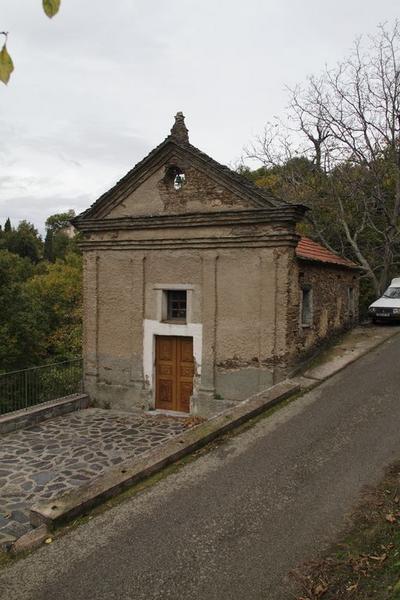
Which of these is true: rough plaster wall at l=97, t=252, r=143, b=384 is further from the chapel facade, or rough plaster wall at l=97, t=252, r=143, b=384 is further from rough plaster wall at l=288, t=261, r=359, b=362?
rough plaster wall at l=288, t=261, r=359, b=362

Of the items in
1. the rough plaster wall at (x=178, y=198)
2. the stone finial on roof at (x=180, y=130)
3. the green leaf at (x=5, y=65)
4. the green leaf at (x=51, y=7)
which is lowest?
the green leaf at (x=5, y=65)

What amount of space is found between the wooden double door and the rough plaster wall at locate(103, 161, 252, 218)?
3.59 meters

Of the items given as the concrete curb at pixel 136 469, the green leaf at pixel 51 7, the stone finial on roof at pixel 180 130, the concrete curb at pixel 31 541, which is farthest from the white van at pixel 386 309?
the green leaf at pixel 51 7

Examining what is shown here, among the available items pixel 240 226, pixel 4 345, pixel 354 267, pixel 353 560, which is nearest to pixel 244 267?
pixel 240 226

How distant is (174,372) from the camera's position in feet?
42.9

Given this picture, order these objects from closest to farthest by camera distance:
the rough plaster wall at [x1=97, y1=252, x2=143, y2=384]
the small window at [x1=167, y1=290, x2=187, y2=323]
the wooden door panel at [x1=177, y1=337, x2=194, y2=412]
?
the wooden door panel at [x1=177, y1=337, x2=194, y2=412]
the small window at [x1=167, y1=290, x2=187, y2=323]
the rough plaster wall at [x1=97, y1=252, x2=143, y2=384]

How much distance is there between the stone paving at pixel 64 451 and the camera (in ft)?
26.9

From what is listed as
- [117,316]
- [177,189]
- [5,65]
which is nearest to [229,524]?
[5,65]

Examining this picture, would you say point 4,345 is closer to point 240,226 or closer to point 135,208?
→ point 135,208

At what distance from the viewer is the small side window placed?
12.5 meters

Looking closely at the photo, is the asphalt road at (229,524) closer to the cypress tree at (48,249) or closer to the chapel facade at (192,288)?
the chapel facade at (192,288)

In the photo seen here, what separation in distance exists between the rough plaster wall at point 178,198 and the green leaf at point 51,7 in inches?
391

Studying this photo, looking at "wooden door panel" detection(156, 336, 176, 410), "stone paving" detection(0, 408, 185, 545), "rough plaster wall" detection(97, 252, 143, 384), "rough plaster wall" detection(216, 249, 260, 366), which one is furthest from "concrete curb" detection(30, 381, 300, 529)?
"rough plaster wall" detection(97, 252, 143, 384)

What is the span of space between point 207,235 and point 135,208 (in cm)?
253
